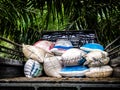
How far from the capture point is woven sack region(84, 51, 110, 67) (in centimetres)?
302

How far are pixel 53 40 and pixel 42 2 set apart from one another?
92 cm

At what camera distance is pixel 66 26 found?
6320 mm

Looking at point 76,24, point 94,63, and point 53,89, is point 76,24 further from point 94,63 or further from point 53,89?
point 53,89

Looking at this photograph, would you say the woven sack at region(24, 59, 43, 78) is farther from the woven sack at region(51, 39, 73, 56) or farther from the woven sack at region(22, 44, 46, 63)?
the woven sack at region(51, 39, 73, 56)

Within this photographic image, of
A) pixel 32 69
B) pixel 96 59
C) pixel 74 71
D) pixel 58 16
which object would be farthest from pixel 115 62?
pixel 58 16

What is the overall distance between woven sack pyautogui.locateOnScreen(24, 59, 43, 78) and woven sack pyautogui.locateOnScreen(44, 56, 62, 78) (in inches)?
3.5

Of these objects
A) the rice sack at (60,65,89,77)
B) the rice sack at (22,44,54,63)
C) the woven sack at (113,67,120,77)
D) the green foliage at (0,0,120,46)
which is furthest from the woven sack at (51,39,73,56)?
the green foliage at (0,0,120,46)

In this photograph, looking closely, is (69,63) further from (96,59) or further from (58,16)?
(58,16)

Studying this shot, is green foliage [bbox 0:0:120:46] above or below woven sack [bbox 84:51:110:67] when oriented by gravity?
above

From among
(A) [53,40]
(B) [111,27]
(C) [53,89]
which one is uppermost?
(B) [111,27]

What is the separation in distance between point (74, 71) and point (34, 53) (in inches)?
26.0

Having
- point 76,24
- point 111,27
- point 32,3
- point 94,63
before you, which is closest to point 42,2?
point 32,3

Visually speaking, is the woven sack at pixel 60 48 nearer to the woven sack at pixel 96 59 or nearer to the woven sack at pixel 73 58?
the woven sack at pixel 73 58

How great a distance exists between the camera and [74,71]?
3.07 m
